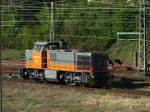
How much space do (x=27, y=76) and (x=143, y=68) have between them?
850cm

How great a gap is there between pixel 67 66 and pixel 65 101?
7599 millimetres

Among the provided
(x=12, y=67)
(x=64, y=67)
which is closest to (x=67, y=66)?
(x=64, y=67)

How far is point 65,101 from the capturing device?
619 inches

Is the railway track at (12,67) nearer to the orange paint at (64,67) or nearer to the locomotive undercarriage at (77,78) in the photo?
the orange paint at (64,67)

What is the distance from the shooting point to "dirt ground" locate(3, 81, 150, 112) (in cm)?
1367

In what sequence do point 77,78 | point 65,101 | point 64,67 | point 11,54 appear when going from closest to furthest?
point 65,101 < point 77,78 < point 64,67 < point 11,54

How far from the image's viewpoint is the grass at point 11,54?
141ft

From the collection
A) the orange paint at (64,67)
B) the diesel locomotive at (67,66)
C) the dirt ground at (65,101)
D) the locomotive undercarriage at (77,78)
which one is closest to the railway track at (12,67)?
the diesel locomotive at (67,66)

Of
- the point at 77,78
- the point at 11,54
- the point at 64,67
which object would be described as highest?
the point at 64,67

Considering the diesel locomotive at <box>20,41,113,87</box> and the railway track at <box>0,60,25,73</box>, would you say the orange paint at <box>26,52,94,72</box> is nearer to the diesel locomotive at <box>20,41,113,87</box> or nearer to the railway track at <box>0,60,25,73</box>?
the diesel locomotive at <box>20,41,113,87</box>

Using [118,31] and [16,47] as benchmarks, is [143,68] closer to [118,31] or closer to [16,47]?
[118,31]

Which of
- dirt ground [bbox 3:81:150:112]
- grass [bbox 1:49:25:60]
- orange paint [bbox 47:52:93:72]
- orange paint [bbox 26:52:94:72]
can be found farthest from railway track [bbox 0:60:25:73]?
dirt ground [bbox 3:81:150:112]

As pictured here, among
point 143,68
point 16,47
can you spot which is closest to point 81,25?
point 16,47

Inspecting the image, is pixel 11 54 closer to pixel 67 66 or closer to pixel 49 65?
pixel 49 65
